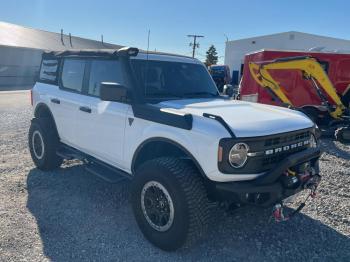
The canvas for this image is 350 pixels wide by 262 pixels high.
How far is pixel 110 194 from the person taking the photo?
15.8 feet

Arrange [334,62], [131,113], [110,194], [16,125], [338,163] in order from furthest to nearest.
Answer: [334,62] < [16,125] < [338,163] < [110,194] < [131,113]

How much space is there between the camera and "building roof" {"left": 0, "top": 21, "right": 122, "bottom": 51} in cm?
3267

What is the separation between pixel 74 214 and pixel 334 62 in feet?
31.5

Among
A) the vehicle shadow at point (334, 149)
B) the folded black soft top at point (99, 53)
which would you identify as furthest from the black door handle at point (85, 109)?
the vehicle shadow at point (334, 149)

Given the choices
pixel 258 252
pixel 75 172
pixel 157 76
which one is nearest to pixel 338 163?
pixel 258 252

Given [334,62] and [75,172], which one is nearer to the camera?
[75,172]

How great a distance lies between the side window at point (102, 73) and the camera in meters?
4.14

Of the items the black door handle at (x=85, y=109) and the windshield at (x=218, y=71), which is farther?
the windshield at (x=218, y=71)

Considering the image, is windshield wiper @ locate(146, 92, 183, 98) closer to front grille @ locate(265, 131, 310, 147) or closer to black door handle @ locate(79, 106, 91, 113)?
black door handle @ locate(79, 106, 91, 113)

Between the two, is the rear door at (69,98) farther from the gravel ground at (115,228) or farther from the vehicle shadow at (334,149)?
the vehicle shadow at (334,149)

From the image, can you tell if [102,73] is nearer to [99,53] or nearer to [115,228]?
[99,53]

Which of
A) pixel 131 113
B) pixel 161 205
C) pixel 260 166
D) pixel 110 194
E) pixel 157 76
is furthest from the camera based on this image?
pixel 110 194

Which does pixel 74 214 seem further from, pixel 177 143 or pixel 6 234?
pixel 177 143

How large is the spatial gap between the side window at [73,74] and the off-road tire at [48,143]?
78 centimetres
